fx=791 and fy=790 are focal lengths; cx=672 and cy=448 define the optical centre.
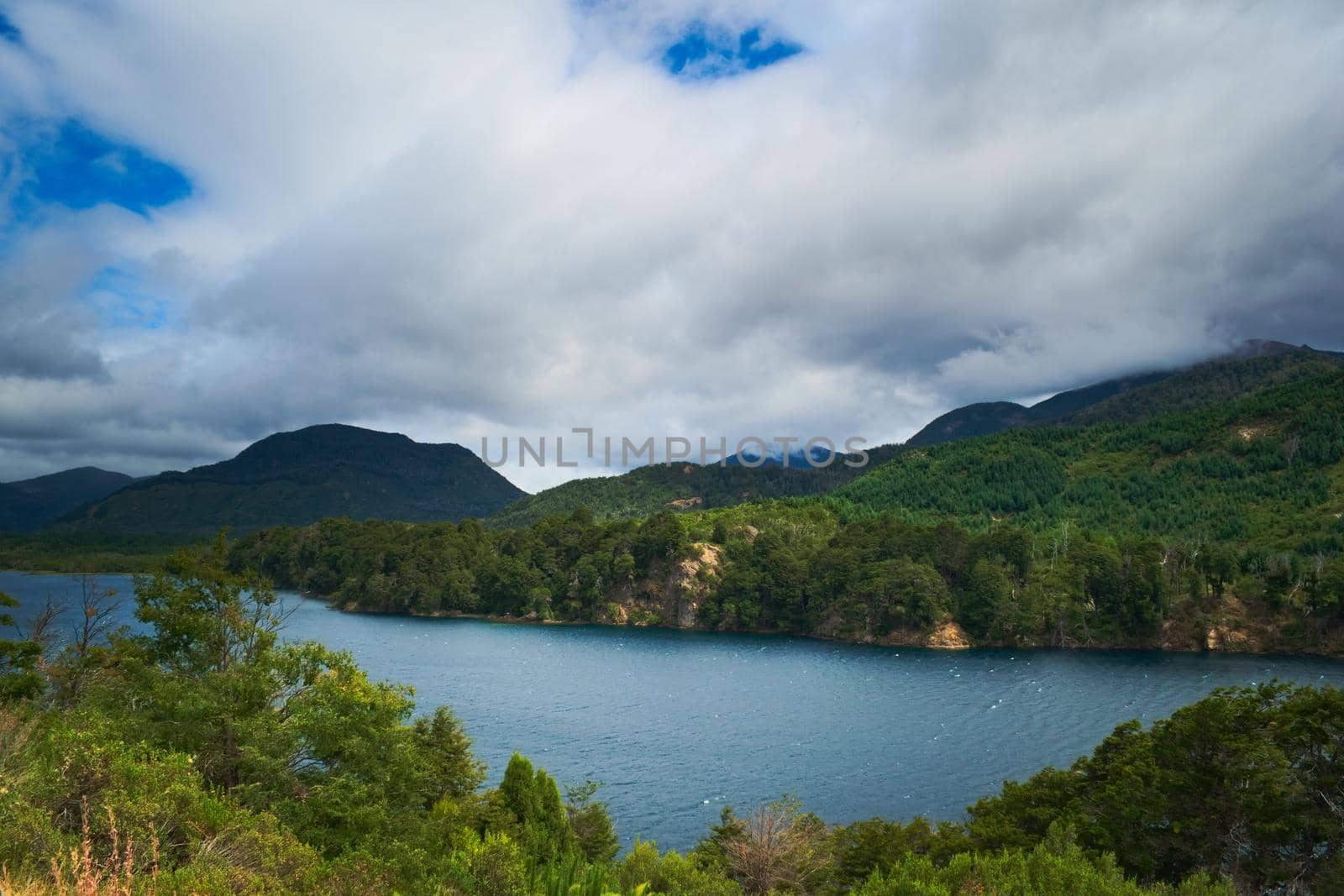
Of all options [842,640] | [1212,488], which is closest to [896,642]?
[842,640]

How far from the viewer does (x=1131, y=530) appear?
15462 cm

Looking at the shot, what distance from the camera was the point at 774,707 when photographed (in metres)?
71.5

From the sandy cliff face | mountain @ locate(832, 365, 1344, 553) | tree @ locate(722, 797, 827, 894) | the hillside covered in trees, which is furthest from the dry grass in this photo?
mountain @ locate(832, 365, 1344, 553)

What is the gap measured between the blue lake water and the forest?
484 inches

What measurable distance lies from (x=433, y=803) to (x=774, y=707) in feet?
140

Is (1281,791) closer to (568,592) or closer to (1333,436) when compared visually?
(568,592)

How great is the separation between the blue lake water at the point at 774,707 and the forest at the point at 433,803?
12.3m

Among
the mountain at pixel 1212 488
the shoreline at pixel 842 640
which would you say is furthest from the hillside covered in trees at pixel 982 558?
the shoreline at pixel 842 640

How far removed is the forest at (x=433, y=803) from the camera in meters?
14.0

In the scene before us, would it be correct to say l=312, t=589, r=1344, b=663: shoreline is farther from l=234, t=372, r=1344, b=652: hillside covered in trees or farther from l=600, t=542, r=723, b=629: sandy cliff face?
l=600, t=542, r=723, b=629: sandy cliff face

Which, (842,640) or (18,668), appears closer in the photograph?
(18,668)

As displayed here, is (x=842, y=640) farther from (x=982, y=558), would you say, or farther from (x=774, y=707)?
(x=774, y=707)

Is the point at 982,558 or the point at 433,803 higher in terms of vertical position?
the point at 982,558

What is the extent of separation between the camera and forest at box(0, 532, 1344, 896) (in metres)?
14.0
